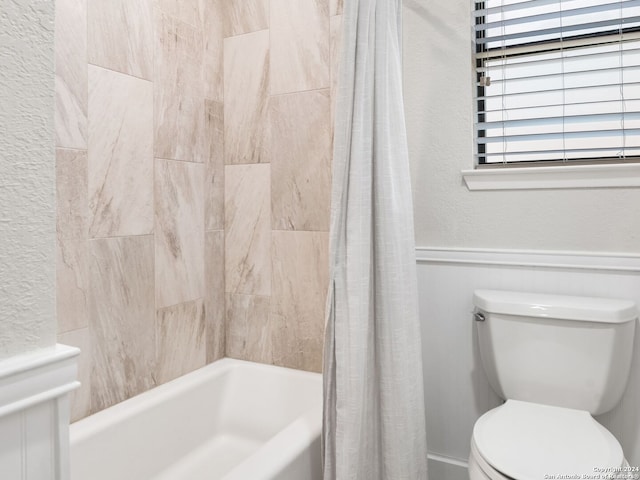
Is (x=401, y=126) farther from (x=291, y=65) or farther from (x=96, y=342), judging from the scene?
(x=96, y=342)

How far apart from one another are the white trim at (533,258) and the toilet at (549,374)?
0.11m

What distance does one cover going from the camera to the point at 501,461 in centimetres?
116

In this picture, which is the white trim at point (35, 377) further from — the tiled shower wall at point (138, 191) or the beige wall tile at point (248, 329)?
the beige wall tile at point (248, 329)

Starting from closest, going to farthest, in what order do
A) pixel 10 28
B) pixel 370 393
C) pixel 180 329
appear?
pixel 10 28 < pixel 370 393 < pixel 180 329

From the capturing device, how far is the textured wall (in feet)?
2.06

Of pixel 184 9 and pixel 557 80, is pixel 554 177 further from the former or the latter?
pixel 184 9

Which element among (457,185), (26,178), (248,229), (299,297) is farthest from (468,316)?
(26,178)

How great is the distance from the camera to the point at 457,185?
178 centimetres

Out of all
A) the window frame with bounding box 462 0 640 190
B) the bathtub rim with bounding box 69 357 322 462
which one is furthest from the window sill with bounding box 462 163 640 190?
the bathtub rim with bounding box 69 357 322 462

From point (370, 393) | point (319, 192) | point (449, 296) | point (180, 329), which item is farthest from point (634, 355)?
point (180, 329)

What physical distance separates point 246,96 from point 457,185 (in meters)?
1.02

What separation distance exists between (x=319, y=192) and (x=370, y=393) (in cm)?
88

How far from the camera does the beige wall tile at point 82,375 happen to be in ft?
5.02

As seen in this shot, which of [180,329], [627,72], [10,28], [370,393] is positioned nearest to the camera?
[10,28]
